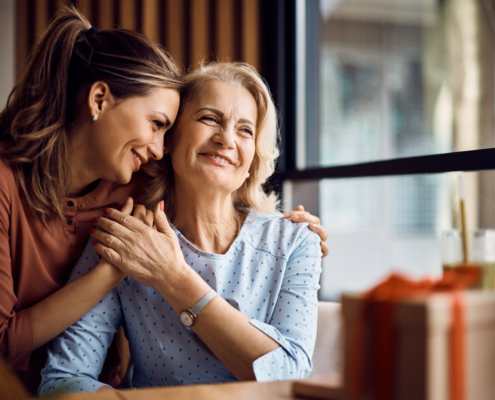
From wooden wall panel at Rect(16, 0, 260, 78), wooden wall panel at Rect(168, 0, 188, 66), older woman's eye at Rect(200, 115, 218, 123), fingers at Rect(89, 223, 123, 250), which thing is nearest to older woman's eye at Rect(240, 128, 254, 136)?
older woman's eye at Rect(200, 115, 218, 123)

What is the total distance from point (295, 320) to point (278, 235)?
35 centimetres

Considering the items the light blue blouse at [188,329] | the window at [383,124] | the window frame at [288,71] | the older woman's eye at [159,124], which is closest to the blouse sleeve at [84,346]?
the light blue blouse at [188,329]

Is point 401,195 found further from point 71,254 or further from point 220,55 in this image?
point 71,254

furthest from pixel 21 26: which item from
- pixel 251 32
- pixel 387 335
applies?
pixel 387 335

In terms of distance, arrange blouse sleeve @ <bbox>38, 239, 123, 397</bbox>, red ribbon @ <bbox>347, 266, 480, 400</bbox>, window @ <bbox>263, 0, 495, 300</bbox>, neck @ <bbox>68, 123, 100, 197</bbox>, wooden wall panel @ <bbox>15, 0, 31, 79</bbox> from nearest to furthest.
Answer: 1. red ribbon @ <bbox>347, 266, 480, 400</bbox>
2. blouse sleeve @ <bbox>38, 239, 123, 397</bbox>
3. neck @ <bbox>68, 123, 100, 197</bbox>
4. wooden wall panel @ <bbox>15, 0, 31, 79</bbox>
5. window @ <bbox>263, 0, 495, 300</bbox>

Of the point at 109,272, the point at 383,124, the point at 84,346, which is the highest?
the point at 383,124

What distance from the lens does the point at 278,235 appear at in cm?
156

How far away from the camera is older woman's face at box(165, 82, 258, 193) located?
1.53 meters

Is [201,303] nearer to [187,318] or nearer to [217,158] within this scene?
[187,318]

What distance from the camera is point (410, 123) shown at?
630 cm

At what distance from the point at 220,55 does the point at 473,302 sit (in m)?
2.66

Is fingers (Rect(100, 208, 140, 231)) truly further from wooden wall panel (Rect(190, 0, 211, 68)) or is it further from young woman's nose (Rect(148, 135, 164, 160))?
wooden wall panel (Rect(190, 0, 211, 68))

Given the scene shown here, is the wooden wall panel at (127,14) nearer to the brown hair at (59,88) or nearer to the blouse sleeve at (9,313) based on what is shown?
the brown hair at (59,88)

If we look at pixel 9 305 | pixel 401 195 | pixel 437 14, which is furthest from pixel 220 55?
pixel 401 195
